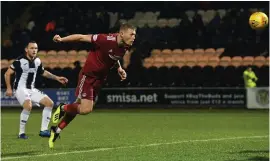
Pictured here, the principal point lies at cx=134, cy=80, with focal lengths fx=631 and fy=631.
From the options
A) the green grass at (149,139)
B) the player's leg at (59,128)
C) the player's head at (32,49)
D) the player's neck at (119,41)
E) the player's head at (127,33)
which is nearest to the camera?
the green grass at (149,139)

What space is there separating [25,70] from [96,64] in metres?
3.35

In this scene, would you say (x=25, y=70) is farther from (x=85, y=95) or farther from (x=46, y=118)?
(x=85, y=95)

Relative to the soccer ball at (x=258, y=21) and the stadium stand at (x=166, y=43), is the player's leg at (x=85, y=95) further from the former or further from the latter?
the stadium stand at (x=166, y=43)

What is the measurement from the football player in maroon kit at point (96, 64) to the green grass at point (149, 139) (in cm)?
71

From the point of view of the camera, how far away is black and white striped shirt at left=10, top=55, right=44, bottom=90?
544 inches

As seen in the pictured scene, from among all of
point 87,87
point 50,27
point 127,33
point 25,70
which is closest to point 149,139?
point 87,87

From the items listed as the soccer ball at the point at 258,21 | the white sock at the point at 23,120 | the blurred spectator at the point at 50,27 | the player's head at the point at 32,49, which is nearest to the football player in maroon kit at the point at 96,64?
the soccer ball at the point at 258,21

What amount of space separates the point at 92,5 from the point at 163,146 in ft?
68.2

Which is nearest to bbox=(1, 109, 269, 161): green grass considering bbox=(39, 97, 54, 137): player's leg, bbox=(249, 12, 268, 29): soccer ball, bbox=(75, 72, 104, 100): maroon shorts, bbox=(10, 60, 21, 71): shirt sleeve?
bbox=(39, 97, 54, 137): player's leg

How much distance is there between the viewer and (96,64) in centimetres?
1101

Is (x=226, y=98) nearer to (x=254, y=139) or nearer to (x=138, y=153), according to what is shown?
(x=254, y=139)

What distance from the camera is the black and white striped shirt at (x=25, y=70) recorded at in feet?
45.3

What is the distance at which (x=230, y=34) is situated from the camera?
28.7 meters

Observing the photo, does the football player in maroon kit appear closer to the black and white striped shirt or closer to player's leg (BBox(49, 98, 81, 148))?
player's leg (BBox(49, 98, 81, 148))
